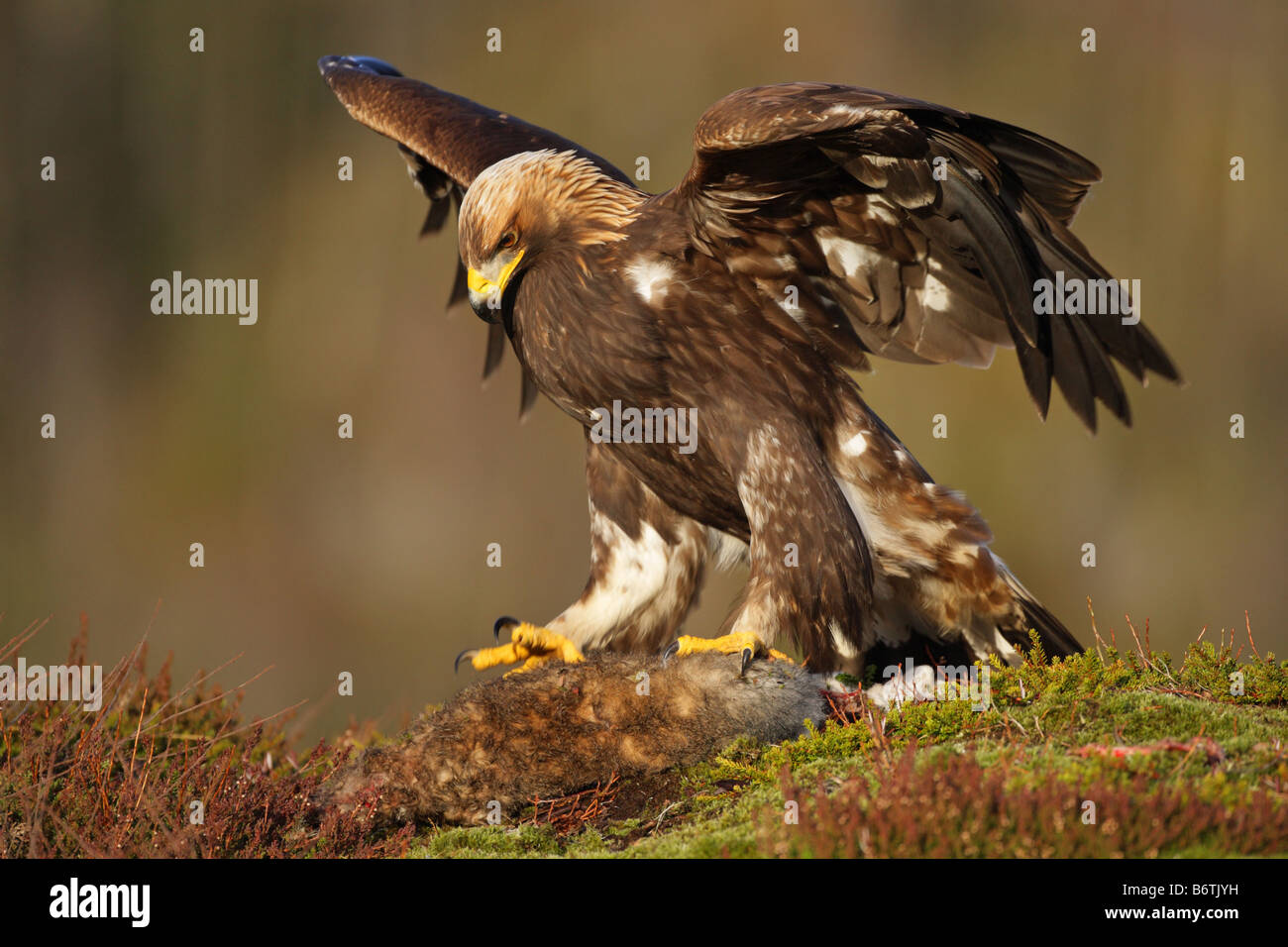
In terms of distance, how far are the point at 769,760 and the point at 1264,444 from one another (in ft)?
40.5

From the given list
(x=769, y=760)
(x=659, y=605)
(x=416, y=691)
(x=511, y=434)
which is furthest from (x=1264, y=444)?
(x=769, y=760)

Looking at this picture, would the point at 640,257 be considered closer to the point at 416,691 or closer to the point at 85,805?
the point at 85,805

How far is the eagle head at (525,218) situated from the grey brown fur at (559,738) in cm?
168

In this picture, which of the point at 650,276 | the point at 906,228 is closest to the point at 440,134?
the point at 650,276

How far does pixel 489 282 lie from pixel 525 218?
0.32 meters

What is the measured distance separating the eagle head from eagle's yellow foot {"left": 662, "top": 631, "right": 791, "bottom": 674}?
158 cm

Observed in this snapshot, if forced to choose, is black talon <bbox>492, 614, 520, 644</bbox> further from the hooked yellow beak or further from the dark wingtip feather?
the dark wingtip feather

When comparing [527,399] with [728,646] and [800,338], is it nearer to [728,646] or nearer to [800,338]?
[800,338]

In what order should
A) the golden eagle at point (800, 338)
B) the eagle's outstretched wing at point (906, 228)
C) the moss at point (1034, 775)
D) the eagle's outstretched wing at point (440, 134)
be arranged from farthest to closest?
1. the eagle's outstretched wing at point (440, 134)
2. the golden eagle at point (800, 338)
3. the eagle's outstretched wing at point (906, 228)
4. the moss at point (1034, 775)

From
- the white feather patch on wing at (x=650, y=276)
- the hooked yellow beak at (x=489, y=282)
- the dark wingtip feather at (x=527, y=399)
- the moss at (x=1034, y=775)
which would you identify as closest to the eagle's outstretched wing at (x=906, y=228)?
the white feather patch on wing at (x=650, y=276)

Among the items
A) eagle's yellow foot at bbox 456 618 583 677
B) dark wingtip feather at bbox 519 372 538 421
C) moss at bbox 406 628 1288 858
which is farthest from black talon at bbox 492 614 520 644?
dark wingtip feather at bbox 519 372 538 421

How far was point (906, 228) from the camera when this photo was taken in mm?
4707

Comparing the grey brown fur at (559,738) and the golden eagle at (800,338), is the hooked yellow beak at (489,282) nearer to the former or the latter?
the golden eagle at (800,338)

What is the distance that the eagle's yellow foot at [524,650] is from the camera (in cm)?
493
